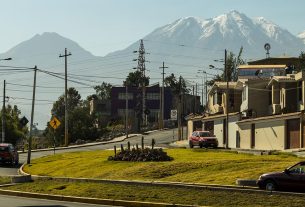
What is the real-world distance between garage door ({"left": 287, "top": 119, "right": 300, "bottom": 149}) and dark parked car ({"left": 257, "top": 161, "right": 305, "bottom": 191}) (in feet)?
97.5

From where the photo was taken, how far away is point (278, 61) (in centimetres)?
10344

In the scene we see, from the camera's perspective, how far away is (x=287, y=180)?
23.2 metres

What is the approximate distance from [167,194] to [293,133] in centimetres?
3358

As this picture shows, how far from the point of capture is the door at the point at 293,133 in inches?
2079

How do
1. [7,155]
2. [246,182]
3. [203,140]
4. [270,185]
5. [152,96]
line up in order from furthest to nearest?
[152,96] → [203,140] → [7,155] → [246,182] → [270,185]

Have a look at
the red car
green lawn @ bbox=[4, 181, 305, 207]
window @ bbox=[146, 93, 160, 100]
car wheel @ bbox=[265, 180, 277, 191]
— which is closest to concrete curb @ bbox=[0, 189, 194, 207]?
green lawn @ bbox=[4, 181, 305, 207]

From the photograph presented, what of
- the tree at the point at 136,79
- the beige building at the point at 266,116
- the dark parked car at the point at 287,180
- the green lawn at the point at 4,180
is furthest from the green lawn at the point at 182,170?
the tree at the point at 136,79

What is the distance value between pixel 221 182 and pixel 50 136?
9012 cm

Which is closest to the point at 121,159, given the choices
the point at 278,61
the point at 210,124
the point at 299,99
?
the point at 299,99

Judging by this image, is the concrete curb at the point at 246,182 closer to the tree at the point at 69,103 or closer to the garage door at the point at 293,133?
the garage door at the point at 293,133

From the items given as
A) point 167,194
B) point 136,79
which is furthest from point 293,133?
point 136,79

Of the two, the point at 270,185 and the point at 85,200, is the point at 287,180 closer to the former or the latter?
the point at 270,185

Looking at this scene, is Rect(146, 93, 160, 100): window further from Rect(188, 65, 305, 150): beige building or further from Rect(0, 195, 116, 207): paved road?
Rect(0, 195, 116, 207): paved road

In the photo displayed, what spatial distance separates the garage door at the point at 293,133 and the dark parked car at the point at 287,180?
29709mm
